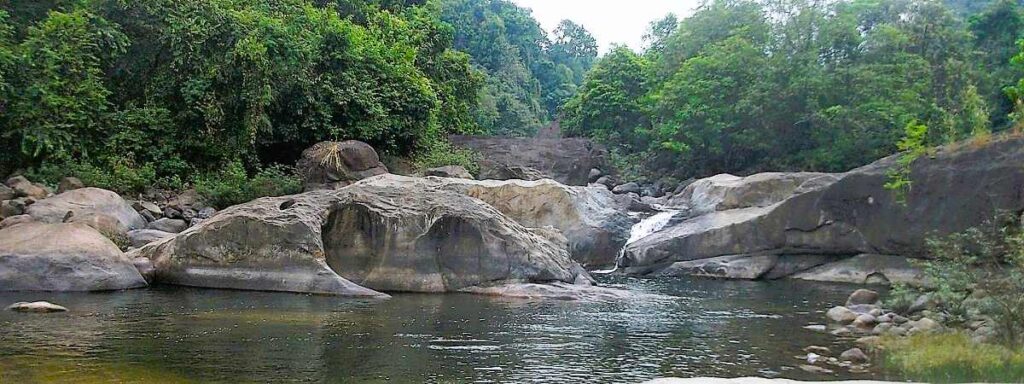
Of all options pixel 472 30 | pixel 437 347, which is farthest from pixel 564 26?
pixel 437 347

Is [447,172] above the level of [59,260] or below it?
above

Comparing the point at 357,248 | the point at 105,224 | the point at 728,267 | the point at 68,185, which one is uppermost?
the point at 68,185

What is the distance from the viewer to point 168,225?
21.5 metres

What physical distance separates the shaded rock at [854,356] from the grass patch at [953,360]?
269 mm

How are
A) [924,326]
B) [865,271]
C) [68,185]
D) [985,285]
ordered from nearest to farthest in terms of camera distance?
1. [985,285]
2. [924,326]
3. [68,185]
4. [865,271]

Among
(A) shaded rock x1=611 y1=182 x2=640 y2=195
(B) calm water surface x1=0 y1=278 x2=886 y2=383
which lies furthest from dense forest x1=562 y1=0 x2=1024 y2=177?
(B) calm water surface x1=0 y1=278 x2=886 y2=383

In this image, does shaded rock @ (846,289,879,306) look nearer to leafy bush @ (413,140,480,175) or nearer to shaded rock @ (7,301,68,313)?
shaded rock @ (7,301,68,313)

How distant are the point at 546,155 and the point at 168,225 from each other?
21.9 metres

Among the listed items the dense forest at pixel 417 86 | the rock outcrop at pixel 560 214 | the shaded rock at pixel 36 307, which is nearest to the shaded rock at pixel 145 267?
the shaded rock at pixel 36 307

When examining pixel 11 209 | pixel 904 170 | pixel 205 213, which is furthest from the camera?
pixel 205 213

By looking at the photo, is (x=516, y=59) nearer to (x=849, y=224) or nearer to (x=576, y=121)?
(x=576, y=121)

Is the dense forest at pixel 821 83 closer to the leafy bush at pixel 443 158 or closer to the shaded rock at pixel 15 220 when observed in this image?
the leafy bush at pixel 443 158

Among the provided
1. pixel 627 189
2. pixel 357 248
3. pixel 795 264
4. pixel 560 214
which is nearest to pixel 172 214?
pixel 357 248

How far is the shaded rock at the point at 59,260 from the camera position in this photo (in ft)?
52.5
